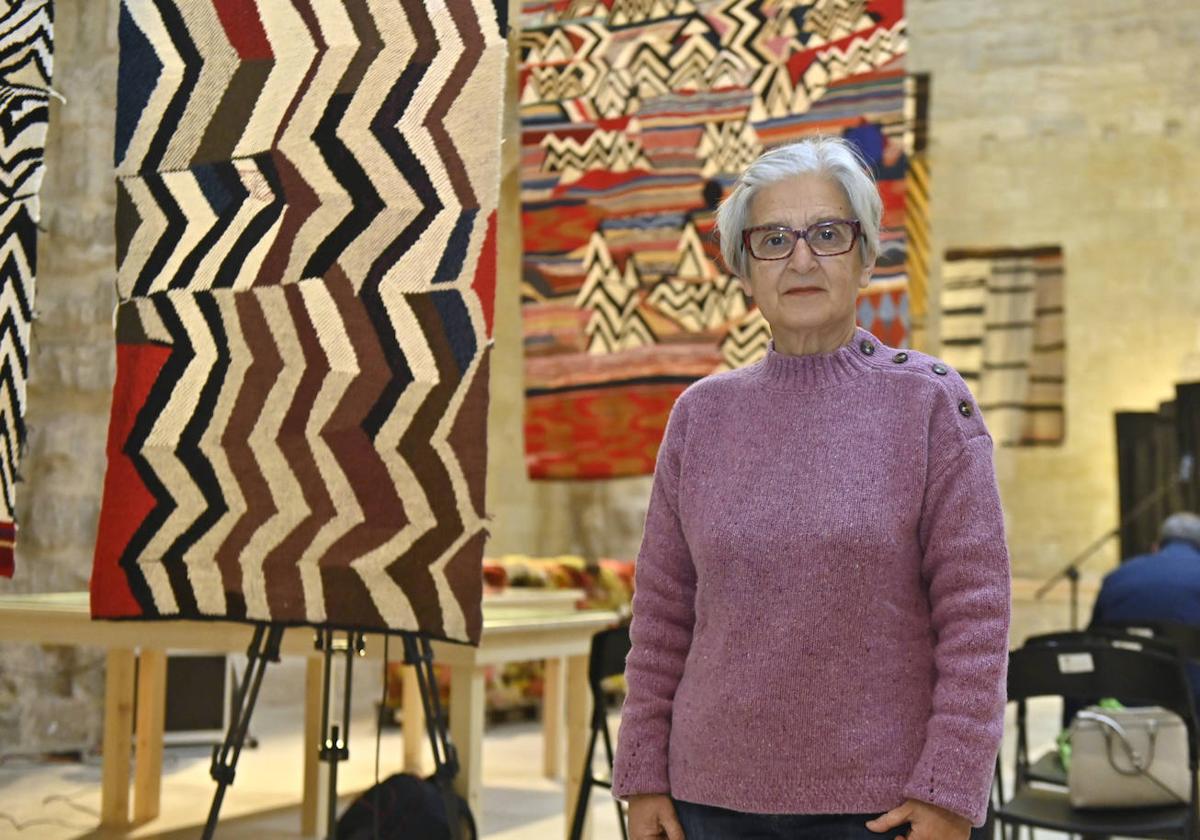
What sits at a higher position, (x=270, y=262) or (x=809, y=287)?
(x=270, y=262)

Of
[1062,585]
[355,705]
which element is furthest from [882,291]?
[1062,585]

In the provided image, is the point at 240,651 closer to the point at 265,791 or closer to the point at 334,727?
the point at 334,727

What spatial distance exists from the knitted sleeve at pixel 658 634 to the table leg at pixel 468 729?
1.62m

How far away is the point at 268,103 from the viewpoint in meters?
2.71

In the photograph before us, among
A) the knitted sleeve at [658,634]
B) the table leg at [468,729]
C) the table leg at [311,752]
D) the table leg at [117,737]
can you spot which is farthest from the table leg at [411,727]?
the knitted sleeve at [658,634]

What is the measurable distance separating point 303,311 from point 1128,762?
2.01m

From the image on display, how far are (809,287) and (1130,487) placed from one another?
36.6 feet

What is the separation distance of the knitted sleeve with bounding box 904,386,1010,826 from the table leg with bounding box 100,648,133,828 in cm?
357

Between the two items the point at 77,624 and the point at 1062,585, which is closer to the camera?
the point at 77,624

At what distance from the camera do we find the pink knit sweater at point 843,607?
143 cm

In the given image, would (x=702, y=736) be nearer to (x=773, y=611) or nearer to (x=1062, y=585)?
(x=773, y=611)

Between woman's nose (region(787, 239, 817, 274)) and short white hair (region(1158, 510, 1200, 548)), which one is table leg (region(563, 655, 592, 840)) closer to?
short white hair (region(1158, 510, 1200, 548))

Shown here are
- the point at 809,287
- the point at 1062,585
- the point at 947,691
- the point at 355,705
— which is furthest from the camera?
the point at 1062,585

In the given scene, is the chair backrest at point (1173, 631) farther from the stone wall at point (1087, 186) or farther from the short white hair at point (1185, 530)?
the stone wall at point (1087, 186)
